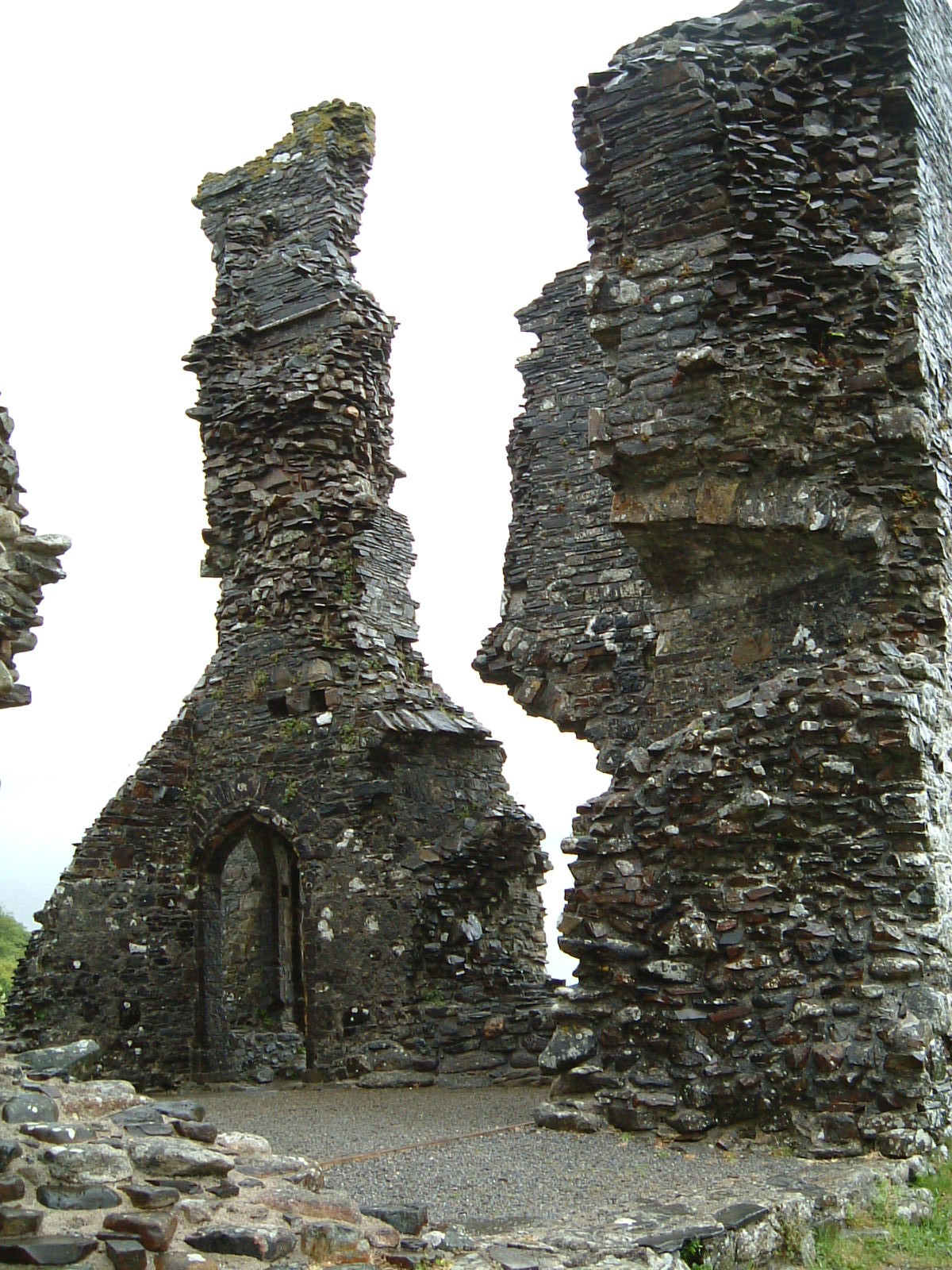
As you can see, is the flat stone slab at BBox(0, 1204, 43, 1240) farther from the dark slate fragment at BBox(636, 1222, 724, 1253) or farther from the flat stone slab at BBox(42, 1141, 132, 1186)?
the dark slate fragment at BBox(636, 1222, 724, 1253)

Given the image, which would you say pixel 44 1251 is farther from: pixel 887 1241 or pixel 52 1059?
pixel 887 1241

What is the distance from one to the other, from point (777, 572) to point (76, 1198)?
5.36 metres

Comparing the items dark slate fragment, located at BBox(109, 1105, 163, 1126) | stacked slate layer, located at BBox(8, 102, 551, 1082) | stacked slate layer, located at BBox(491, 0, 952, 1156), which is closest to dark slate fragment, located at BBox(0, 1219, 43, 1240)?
dark slate fragment, located at BBox(109, 1105, 163, 1126)

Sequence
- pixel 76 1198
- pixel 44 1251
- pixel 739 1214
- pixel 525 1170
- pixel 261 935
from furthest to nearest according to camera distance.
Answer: pixel 261 935, pixel 525 1170, pixel 739 1214, pixel 76 1198, pixel 44 1251

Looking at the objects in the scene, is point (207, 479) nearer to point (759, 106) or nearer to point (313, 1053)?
point (313, 1053)

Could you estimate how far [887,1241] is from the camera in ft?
17.9

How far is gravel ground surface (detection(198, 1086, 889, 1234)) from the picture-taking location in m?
5.16

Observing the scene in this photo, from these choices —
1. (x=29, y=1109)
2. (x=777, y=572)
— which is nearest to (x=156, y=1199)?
(x=29, y=1109)

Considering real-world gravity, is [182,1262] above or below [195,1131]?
below

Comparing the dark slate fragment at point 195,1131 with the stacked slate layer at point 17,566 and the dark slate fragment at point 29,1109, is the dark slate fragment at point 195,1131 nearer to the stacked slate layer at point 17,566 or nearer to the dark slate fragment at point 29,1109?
the dark slate fragment at point 29,1109

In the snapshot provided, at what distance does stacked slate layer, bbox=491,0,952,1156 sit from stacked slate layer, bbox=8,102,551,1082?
170 inches

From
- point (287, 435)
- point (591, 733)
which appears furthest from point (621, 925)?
point (287, 435)

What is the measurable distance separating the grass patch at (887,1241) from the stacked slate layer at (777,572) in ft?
2.09

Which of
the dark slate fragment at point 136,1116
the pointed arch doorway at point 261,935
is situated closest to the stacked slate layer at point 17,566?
the dark slate fragment at point 136,1116
